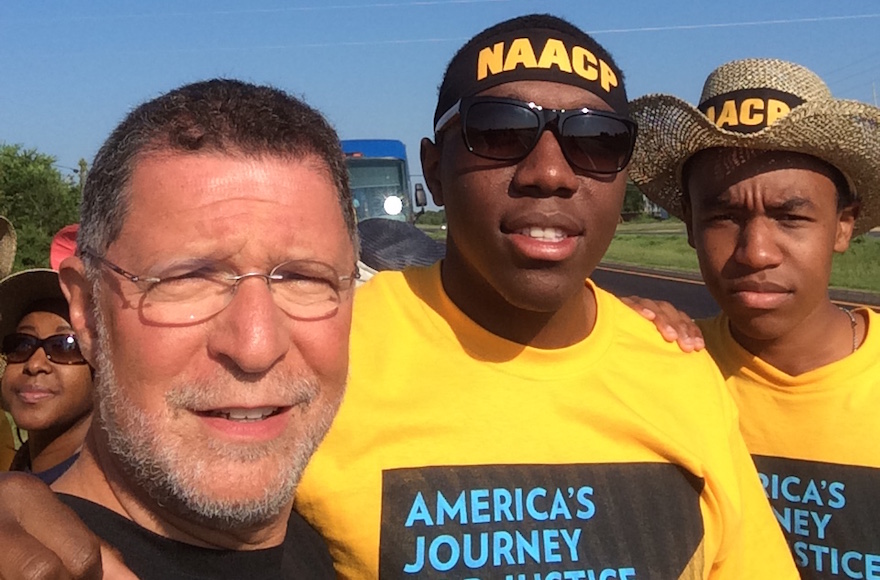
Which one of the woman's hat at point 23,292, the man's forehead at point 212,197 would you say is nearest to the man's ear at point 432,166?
the man's forehead at point 212,197

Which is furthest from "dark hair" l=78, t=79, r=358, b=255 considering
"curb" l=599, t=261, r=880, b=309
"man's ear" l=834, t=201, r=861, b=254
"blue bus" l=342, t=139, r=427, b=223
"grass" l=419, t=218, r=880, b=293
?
"blue bus" l=342, t=139, r=427, b=223

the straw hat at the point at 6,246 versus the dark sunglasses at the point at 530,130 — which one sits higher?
the dark sunglasses at the point at 530,130

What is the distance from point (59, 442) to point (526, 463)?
2.25 m

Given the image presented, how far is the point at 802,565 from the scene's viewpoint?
234cm

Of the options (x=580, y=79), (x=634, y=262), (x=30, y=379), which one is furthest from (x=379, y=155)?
(x=580, y=79)

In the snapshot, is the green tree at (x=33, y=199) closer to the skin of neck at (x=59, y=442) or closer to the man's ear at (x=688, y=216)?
the skin of neck at (x=59, y=442)

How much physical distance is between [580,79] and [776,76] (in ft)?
3.07

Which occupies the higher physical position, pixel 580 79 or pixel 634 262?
pixel 580 79

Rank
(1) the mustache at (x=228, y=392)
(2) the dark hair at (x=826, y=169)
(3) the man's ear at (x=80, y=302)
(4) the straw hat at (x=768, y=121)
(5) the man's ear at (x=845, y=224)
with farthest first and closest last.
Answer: (5) the man's ear at (x=845, y=224)
(2) the dark hair at (x=826, y=169)
(4) the straw hat at (x=768, y=121)
(3) the man's ear at (x=80, y=302)
(1) the mustache at (x=228, y=392)

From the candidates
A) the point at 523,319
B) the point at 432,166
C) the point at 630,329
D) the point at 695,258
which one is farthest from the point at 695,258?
the point at 523,319

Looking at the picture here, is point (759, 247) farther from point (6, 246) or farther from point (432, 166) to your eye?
point (6, 246)

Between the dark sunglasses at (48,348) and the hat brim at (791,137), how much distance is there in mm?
2294

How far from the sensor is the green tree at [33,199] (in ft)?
44.0

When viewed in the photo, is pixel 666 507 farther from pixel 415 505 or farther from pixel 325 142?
pixel 325 142
